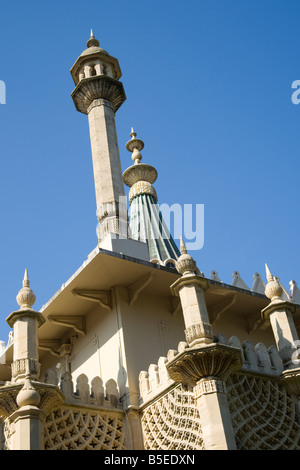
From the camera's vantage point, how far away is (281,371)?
14.3 meters

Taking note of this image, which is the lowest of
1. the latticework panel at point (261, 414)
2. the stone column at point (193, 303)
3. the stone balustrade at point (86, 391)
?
the latticework panel at point (261, 414)

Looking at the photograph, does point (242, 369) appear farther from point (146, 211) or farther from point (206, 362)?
point (146, 211)

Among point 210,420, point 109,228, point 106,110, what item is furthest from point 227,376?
point 106,110

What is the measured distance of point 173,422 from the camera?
13.3m

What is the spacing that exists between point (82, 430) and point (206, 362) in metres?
3.29

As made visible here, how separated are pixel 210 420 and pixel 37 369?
3728 mm

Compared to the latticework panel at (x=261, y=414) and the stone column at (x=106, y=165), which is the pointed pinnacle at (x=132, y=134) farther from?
the latticework panel at (x=261, y=414)

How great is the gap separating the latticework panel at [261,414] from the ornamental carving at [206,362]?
0.69m

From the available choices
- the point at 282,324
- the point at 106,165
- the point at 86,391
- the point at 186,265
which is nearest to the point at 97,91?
the point at 106,165

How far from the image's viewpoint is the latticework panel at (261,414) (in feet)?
41.7

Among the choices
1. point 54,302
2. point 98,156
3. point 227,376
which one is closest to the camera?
point 227,376

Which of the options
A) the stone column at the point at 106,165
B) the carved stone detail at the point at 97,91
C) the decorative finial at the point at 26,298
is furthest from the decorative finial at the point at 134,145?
the decorative finial at the point at 26,298

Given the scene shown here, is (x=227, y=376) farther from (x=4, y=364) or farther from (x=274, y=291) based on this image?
(x=4, y=364)
